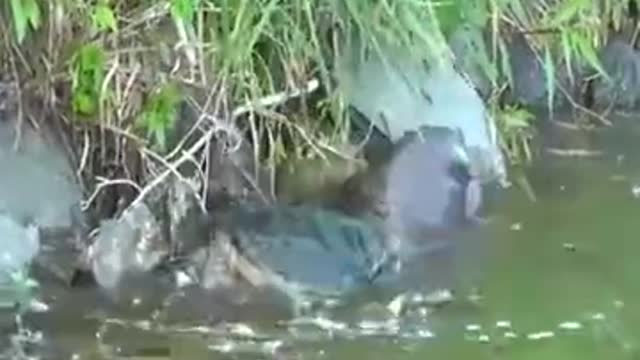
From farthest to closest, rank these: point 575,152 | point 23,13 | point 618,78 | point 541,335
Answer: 1. point 618,78
2. point 575,152
3. point 23,13
4. point 541,335

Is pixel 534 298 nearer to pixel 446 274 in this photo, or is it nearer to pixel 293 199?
pixel 446 274

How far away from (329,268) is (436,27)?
610mm

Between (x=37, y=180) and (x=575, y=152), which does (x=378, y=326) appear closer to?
(x=37, y=180)

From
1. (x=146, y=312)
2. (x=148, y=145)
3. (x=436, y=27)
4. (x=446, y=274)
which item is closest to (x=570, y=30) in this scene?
(x=436, y=27)

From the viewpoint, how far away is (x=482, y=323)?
3.12m

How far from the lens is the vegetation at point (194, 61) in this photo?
3.39m

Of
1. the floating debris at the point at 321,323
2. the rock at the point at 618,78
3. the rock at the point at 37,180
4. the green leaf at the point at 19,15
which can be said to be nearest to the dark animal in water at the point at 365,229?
the floating debris at the point at 321,323

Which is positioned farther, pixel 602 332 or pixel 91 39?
pixel 91 39

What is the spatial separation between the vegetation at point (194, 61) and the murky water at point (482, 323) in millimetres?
423

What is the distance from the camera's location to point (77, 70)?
11.0ft

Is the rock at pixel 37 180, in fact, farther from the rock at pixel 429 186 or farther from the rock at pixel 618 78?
the rock at pixel 618 78

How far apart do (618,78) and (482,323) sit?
1909 mm

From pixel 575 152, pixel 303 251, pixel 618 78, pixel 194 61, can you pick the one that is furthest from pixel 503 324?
pixel 618 78

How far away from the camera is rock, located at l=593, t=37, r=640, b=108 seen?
4797 millimetres
